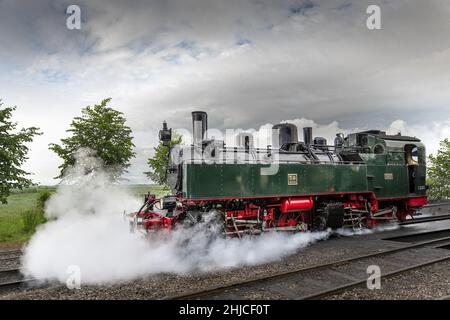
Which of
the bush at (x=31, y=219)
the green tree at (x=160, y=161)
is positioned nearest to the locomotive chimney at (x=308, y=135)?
the green tree at (x=160, y=161)

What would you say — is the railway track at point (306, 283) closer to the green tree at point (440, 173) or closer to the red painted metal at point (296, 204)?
the red painted metal at point (296, 204)

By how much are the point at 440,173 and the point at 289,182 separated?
2527 cm

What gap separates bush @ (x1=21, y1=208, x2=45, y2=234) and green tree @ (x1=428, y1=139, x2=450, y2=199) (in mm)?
30105

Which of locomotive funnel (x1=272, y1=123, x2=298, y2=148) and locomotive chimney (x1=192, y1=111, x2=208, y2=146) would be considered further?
locomotive funnel (x1=272, y1=123, x2=298, y2=148)

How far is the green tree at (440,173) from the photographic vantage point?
89.5ft

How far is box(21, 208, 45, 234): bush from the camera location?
41.3 ft

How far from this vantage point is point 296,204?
928 cm

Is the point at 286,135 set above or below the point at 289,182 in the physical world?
above

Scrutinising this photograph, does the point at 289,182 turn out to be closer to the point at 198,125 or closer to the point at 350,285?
the point at 198,125

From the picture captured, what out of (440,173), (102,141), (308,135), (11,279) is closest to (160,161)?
(102,141)

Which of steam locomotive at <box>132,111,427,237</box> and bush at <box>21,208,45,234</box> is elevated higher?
steam locomotive at <box>132,111,427,237</box>

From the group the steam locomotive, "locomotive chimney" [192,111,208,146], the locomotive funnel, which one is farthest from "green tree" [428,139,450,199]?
"locomotive chimney" [192,111,208,146]

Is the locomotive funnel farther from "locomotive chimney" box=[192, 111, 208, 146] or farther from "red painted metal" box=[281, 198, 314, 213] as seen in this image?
"locomotive chimney" box=[192, 111, 208, 146]
